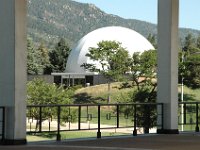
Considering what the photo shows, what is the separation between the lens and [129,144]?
1277 centimetres

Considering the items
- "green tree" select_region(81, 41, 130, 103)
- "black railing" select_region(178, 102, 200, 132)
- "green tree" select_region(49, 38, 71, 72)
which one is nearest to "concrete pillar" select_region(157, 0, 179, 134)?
"black railing" select_region(178, 102, 200, 132)

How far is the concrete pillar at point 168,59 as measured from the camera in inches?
595

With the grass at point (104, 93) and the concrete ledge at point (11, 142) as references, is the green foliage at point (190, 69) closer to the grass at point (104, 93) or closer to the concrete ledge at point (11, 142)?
the grass at point (104, 93)

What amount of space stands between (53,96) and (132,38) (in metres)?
49.8

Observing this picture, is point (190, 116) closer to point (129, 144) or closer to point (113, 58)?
point (129, 144)

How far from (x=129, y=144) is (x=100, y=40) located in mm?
82301

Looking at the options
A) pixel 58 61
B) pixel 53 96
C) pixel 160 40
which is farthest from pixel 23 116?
pixel 58 61

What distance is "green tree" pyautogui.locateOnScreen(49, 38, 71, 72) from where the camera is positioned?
108 metres

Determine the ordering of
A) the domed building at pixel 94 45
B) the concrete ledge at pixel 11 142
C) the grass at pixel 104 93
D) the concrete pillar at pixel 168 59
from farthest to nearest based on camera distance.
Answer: the domed building at pixel 94 45, the grass at pixel 104 93, the concrete pillar at pixel 168 59, the concrete ledge at pixel 11 142

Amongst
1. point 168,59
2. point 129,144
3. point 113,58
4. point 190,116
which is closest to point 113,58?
point 113,58

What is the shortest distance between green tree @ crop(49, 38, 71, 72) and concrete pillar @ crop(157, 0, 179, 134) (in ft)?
303

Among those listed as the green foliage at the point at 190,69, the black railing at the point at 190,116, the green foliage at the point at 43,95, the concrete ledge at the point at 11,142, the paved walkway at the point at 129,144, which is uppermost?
the green foliage at the point at 190,69

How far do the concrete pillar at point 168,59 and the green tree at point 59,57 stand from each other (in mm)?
92435

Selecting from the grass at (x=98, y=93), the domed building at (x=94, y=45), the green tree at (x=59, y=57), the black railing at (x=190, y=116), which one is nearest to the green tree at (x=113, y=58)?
the grass at (x=98, y=93)
